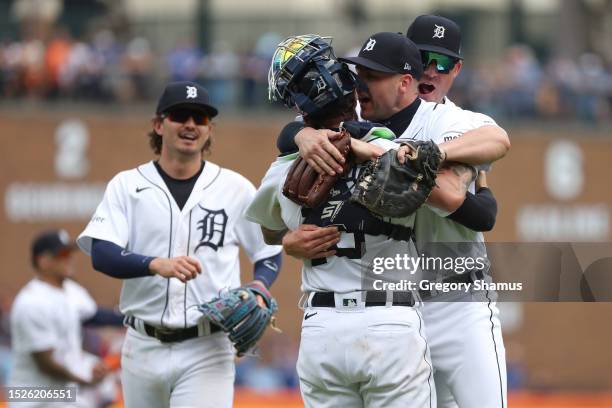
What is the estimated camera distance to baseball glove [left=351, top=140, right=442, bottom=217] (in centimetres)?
484

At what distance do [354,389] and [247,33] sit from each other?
18565 mm

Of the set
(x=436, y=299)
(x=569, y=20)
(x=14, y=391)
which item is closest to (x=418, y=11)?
(x=569, y=20)

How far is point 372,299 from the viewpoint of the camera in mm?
5082

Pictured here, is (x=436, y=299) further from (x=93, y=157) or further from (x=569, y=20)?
(x=569, y=20)

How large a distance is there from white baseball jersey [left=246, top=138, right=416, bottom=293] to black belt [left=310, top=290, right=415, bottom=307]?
0.03 meters

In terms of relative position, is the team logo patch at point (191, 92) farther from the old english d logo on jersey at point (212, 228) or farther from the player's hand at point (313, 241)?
the player's hand at point (313, 241)

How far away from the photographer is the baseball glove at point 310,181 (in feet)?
16.3

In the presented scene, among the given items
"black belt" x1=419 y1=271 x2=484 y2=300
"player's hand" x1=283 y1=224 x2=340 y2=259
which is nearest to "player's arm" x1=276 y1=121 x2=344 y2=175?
"player's hand" x1=283 y1=224 x2=340 y2=259

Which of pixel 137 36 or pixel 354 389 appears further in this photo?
pixel 137 36

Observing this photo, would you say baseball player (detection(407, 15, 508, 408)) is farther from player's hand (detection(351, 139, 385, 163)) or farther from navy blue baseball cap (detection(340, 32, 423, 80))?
navy blue baseball cap (detection(340, 32, 423, 80))

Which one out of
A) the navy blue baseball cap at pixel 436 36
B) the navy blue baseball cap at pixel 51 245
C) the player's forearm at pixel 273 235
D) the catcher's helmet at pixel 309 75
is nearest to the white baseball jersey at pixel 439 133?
the catcher's helmet at pixel 309 75

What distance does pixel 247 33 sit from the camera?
23.2 metres

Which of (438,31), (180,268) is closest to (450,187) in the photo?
(438,31)

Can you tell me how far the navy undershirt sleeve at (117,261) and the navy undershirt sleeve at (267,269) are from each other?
0.78 meters
